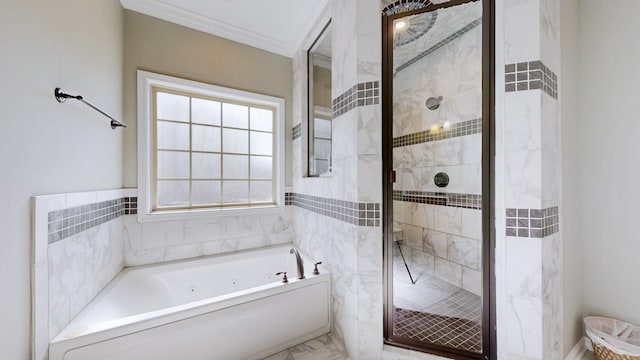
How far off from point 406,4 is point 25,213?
2277 mm

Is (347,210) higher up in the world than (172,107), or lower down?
lower down

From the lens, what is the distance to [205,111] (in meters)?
2.20

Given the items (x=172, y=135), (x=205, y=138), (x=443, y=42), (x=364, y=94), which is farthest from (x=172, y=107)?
(x=443, y=42)

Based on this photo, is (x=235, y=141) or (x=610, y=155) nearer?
(x=610, y=155)

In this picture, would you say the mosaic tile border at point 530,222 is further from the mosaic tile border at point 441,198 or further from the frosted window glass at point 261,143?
the frosted window glass at point 261,143

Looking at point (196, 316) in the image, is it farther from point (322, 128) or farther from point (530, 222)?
point (530, 222)

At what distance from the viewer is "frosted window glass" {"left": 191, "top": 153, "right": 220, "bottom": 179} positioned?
216cm

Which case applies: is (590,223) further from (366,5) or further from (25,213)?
(25,213)

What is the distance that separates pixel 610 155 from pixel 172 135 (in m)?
3.28

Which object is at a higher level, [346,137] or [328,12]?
[328,12]

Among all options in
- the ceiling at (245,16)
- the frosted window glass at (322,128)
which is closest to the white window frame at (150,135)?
the ceiling at (245,16)

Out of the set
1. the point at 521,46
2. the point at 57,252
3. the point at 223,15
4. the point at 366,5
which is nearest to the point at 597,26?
the point at 521,46

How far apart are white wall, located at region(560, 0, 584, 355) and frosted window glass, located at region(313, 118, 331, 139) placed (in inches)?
59.5

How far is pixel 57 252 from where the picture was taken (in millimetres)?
1075
